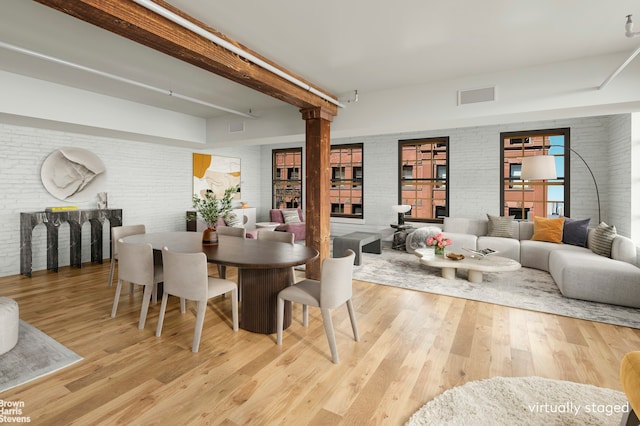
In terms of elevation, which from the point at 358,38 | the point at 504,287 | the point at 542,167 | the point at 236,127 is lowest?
the point at 504,287

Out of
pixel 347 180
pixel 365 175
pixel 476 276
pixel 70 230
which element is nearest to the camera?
pixel 476 276

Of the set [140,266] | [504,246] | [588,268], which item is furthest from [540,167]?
[140,266]

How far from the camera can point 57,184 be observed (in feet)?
17.2

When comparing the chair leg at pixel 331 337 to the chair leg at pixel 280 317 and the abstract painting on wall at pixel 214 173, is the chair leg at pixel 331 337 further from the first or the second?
the abstract painting on wall at pixel 214 173

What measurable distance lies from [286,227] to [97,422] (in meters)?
5.90

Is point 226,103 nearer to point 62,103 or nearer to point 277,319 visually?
point 62,103

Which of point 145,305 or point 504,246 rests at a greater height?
point 504,246

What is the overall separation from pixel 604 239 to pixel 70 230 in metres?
7.88

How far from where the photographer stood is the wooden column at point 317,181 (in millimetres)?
4543

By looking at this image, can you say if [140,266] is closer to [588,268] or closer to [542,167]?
[588,268]

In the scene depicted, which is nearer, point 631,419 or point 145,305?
point 631,419

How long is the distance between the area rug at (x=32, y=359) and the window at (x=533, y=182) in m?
7.03

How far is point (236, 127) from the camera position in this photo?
5938 mm

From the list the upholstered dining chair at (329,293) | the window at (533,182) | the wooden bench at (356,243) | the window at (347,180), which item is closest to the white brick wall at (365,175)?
the window at (533,182)
